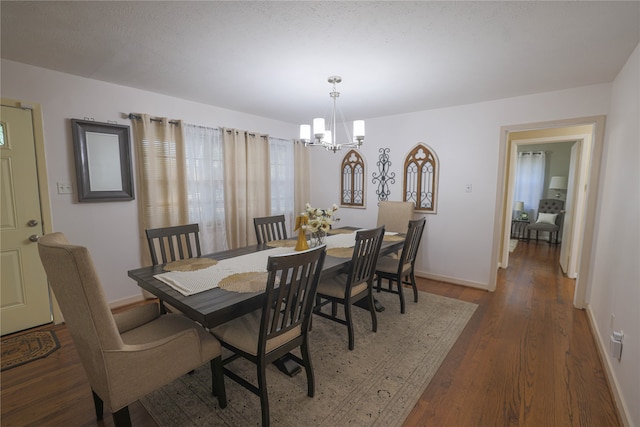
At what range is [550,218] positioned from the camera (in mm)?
5949

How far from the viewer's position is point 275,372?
79.6 inches

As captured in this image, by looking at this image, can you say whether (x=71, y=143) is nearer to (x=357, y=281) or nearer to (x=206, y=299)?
(x=206, y=299)

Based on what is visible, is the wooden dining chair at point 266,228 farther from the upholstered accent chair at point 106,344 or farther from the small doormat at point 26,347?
the small doormat at point 26,347

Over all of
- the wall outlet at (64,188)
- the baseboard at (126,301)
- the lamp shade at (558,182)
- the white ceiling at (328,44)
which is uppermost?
the white ceiling at (328,44)

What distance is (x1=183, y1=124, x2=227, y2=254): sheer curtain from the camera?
3.50 meters

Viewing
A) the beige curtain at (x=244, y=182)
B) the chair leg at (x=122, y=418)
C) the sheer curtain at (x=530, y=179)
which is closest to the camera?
the chair leg at (x=122, y=418)

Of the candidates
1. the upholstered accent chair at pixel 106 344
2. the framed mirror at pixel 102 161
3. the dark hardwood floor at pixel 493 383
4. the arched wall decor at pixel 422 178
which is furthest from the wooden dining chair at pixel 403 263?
the framed mirror at pixel 102 161

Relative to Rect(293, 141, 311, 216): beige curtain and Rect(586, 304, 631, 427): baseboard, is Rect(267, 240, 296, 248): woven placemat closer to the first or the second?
Rect(293, 141, 311, 216): beige curtain

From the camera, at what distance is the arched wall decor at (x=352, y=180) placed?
14.9ft

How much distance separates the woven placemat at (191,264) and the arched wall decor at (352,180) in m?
2.84

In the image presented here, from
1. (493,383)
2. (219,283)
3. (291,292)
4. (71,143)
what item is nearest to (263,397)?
(291,292)

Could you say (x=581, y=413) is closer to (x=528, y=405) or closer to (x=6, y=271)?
(x=528, y=405)

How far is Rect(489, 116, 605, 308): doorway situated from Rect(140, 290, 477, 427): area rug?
59.6 inches

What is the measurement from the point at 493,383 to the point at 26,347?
357cm
